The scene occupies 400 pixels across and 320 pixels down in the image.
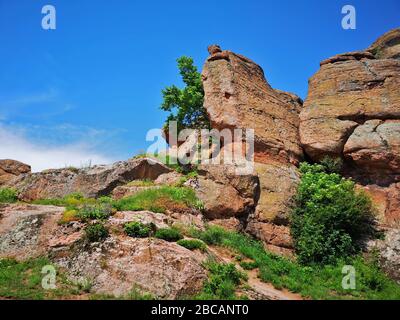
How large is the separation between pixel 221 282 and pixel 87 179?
41.0 feet

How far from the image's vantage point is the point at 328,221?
1809 cm

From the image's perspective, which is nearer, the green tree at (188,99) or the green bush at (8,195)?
the green bush at (8,195)

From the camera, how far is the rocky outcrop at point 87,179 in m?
22.3

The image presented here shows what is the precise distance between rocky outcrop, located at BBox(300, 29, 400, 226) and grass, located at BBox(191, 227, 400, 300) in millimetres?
5153

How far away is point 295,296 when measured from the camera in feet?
45.4

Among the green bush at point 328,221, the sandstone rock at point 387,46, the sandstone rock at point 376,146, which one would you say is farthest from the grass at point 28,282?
the sandstone rock at point 387,46

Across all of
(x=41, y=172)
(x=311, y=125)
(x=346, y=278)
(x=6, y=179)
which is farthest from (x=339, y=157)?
(x=6, y=179)

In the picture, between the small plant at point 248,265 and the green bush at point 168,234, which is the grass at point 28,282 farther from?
the small plant at point 248,265

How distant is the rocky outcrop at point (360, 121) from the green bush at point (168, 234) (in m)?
11.1

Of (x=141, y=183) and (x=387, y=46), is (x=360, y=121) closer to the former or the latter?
(x=387, y=46)

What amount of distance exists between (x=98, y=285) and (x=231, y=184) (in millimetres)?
9117

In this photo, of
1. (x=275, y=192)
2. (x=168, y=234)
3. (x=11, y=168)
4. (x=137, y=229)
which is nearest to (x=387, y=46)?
(x=275, y=192)

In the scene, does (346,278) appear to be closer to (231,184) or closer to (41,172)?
(231,184)

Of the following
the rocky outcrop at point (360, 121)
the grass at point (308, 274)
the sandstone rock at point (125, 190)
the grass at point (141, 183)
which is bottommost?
the grass at point (308, 274)
